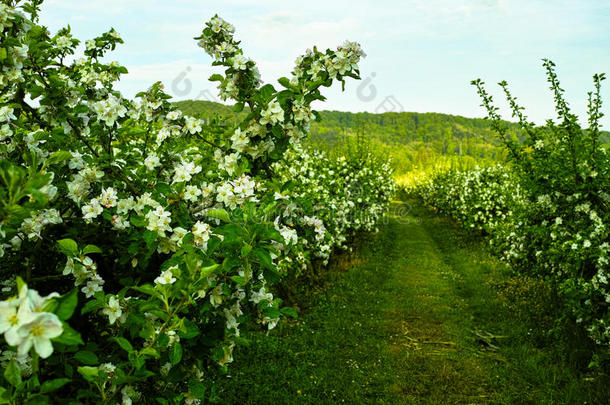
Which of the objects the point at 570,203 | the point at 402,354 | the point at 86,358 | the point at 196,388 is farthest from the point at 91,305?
the point at 570,203

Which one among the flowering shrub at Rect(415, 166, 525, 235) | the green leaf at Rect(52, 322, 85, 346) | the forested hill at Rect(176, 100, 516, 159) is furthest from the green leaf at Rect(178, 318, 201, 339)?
the forested hill at Rect(176, 100, 516, 159)

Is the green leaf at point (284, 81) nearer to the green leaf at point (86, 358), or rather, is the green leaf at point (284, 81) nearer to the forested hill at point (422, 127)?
the green leaf at point (86, 358)

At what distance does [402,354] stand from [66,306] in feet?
20.3

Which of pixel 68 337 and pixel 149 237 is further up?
pixel 149 237

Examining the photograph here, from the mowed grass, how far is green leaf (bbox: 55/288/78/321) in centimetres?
244

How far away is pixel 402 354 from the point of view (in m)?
6.66

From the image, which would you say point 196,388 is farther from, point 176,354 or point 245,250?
point 245,250

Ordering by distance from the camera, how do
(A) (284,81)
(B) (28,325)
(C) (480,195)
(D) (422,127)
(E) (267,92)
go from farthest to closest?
(D) (422,127), (C) (480,195), (A) (284,81), (E) (267,92), (B) (28,325)

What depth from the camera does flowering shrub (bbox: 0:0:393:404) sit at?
179 centimetres

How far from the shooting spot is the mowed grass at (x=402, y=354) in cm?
538

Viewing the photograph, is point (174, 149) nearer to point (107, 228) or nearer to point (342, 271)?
point (107, 228)

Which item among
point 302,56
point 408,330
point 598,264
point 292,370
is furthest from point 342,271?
point 302,56

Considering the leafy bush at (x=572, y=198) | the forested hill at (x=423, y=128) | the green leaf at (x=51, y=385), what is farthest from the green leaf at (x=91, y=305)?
the forested hill at (x=423, y=128)

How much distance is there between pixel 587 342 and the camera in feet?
20.0
